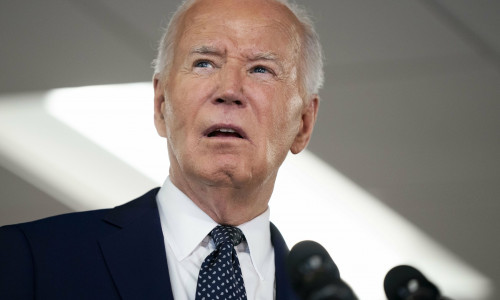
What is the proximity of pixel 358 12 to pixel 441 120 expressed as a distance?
0.51 m

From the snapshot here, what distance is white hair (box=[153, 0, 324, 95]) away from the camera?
1713 mm

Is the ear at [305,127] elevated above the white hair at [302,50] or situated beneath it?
situated beneath

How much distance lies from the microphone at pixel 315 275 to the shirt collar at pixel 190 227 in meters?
0.44

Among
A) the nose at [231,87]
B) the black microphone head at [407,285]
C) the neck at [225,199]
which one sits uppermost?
the nose at [231,87]

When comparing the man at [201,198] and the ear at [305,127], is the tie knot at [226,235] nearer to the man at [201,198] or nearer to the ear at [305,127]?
the man at [201,198]

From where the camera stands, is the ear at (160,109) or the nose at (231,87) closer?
the nose at (231,87)

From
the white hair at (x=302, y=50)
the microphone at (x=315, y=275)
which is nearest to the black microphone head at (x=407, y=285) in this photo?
the microphone at (x=315, y=275)

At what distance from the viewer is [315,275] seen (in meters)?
1.00

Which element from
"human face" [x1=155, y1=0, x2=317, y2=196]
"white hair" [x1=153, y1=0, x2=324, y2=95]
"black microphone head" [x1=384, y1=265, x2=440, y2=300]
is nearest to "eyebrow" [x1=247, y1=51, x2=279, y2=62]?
"human face" [x1=155, y1=0, x2=317, y2=196]

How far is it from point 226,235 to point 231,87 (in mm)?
278

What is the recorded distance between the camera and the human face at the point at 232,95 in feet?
4.85

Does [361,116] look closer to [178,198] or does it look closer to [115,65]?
[115,65]

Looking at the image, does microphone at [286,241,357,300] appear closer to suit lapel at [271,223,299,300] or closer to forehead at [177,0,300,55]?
suit lapel at [271,223,299,300]

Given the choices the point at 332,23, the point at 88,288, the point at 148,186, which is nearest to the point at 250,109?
the point at 88,288
